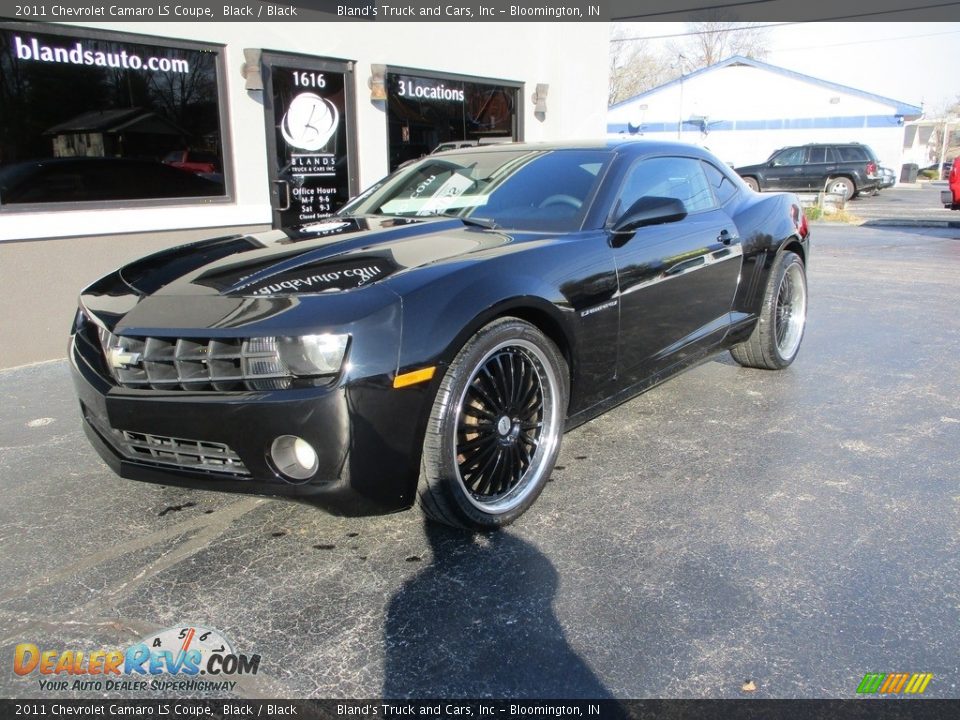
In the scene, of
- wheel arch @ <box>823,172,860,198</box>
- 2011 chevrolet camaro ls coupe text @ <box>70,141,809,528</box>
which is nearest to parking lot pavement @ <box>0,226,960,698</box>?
2011 chevrolet camaro ls coupe text @ <box>70,141,809,528</box>

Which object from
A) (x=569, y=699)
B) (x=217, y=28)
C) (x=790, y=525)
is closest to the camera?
(x=569, y=699)

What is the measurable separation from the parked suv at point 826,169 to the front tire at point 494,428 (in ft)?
78.3

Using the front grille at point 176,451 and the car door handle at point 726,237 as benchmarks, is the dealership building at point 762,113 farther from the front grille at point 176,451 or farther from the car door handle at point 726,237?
the front grille at point 176,451

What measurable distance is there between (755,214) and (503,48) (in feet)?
20.6

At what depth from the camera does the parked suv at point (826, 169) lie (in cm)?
2467

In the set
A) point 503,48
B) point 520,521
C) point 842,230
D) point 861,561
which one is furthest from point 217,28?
point 842,230

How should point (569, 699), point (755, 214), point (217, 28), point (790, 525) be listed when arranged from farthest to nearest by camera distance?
1. point (217, 28)
2. point (755, 214)
3. point (790, 525)
4. point (569, 699)

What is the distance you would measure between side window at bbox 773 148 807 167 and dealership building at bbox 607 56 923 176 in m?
9.85

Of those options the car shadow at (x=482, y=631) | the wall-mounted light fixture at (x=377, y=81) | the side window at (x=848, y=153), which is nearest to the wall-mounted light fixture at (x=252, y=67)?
the wall-mounted light fixture at (x=377, y=81)

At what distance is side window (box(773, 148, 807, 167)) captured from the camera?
81.5ft

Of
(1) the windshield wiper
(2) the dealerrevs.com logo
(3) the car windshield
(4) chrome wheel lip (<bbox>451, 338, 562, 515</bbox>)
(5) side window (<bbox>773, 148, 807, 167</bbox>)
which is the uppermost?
(5) side window (<bbox>773, 148, 807, 167</bbox>)

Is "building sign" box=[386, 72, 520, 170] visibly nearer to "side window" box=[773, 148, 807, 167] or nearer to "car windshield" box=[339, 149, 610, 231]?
"car windshield" box=[339, 149, 610, 231]

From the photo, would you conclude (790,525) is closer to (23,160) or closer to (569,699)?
(569,699)

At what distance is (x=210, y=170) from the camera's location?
693 cm
